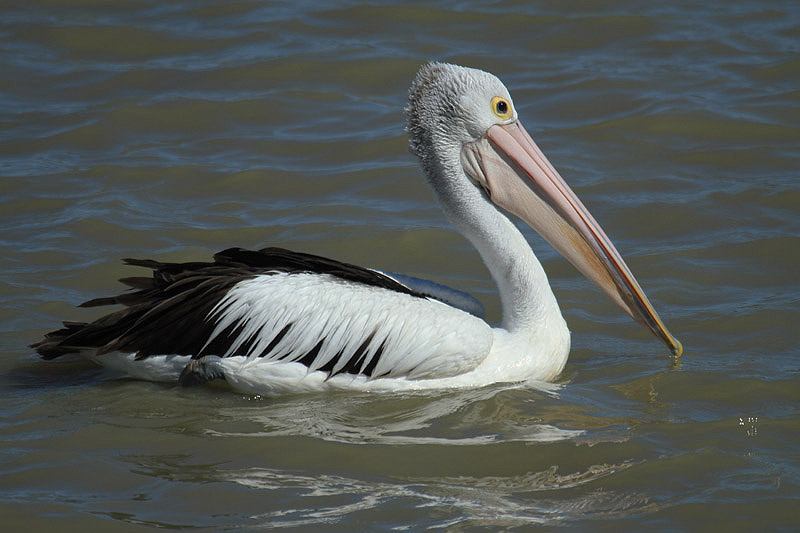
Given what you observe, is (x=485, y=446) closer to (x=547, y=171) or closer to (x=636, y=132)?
(x=547, y=171)

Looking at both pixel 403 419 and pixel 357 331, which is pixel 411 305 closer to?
pixel 357 331

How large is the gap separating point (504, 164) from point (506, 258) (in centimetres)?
46

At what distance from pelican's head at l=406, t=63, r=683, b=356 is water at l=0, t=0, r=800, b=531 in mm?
472

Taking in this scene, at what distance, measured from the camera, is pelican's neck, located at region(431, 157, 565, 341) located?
4859 millimetres

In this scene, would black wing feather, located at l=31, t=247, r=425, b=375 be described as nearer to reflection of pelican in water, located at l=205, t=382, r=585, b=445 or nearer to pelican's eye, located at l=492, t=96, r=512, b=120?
reflection of pelican in water, located at l=205, t=382, r=585, b=445

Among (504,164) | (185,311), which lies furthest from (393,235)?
(185,311)

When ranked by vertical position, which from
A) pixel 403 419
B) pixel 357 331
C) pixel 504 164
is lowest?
pixel 403 419

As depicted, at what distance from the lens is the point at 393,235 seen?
658 cm

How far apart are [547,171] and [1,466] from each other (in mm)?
2738

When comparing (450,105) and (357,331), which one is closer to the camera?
(357,331)

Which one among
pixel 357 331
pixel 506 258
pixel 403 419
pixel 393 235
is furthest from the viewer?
pixel 393 235

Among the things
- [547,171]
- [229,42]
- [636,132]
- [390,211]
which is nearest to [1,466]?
[547,171]

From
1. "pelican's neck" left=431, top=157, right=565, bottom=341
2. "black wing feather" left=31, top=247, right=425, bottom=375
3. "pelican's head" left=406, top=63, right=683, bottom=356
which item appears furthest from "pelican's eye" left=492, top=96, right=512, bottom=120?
"black wing feather" left=31, top=247, right=425, bottom=375

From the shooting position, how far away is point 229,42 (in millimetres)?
9547
